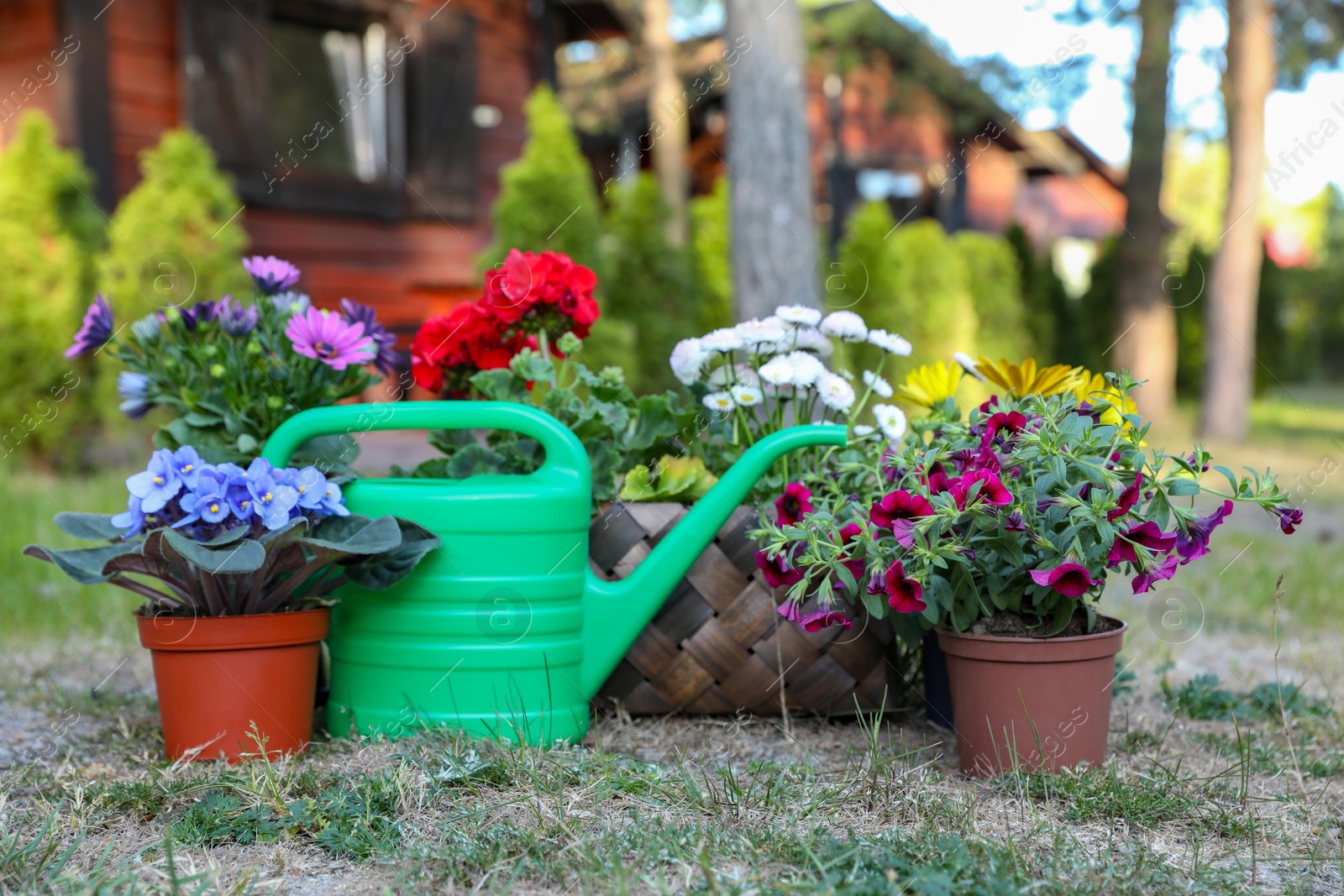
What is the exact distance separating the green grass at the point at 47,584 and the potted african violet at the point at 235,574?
1.22 m

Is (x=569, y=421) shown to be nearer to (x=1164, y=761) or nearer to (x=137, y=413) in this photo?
(x=137, y=413)

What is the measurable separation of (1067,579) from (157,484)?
1259 millimetres

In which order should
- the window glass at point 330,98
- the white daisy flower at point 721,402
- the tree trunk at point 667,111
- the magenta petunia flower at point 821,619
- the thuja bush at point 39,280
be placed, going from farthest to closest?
1. the tree trunk at point 667,111
2. the window glass at point 330,98
3. the thuja bush at point 39,280
4. the white daisy flower at point 721,402
5. the magenta petunia flower at point 821,619

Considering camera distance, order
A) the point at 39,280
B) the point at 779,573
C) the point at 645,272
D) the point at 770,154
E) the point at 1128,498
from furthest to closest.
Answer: the point at 645,272, the point at 39,280, the point at 770,154, the point at 779,573, the point at 1128,498

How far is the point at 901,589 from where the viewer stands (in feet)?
4.80

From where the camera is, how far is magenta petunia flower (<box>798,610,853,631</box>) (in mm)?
1534

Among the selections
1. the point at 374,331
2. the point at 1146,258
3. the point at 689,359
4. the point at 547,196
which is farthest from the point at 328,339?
the point at 1146,258

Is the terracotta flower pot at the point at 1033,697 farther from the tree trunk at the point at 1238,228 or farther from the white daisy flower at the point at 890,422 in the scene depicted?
the tree trunk at the point at 1238,228

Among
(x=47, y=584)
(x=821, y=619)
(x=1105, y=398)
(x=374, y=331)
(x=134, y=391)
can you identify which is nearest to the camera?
(x=821, y=619)

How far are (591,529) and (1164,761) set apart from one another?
3.13 feet

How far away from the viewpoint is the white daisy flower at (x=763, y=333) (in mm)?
1876

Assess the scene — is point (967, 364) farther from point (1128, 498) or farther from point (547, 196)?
point (547, 196)

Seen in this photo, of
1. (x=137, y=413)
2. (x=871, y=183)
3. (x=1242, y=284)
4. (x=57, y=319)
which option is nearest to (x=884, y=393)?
(x=137, y=413)

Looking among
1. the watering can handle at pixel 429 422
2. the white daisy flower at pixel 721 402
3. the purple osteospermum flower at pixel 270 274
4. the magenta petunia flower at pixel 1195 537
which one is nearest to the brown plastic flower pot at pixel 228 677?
the watering can handle at pixel 429 422
